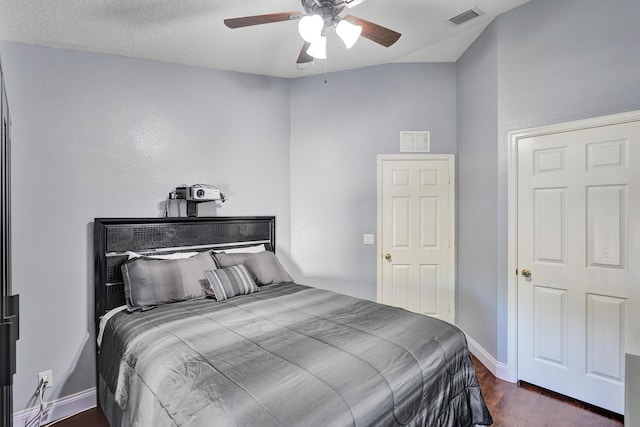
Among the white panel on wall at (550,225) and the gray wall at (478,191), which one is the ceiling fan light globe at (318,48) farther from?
the white panel on wall at (550,225)

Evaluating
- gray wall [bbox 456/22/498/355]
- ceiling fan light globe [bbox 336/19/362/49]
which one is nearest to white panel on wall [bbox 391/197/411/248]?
gray wall [bbox 456/22/498/355]

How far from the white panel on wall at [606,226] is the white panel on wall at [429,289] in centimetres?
146

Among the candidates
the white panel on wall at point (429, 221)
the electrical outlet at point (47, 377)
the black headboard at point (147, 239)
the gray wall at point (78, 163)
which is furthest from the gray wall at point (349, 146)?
the electrical outlet at point (47, 377)

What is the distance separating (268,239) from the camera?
3.56 m

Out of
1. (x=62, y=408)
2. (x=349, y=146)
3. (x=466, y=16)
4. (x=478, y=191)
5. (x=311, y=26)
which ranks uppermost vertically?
(x=466, y=16)

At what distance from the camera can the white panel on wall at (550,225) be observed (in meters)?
2.49

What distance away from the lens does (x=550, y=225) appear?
255cm

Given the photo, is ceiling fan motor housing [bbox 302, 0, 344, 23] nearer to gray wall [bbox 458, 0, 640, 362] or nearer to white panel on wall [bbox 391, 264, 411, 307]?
gray wall [bbox 458, 0, 640, 362]

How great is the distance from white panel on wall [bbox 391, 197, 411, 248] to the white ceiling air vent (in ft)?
5.55

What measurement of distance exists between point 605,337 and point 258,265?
2.66 meters

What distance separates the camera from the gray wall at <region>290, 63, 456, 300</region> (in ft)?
11.8

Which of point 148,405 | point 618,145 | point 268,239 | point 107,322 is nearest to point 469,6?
point 618,145

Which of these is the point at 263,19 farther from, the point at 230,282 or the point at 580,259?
the point at 580,259

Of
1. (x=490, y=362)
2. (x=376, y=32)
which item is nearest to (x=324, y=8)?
(x=376, y=32)
